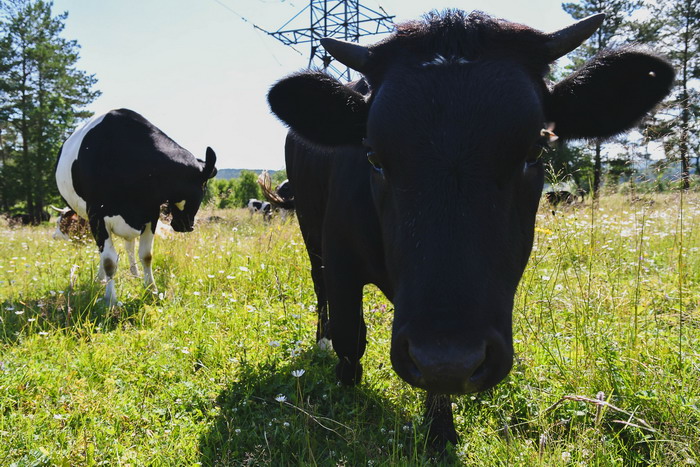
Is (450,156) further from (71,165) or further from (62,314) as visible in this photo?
(71,165)

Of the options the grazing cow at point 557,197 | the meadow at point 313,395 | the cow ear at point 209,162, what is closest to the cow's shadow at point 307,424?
the meadow at point 313,395

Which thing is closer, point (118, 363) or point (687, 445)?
point (687, 445)

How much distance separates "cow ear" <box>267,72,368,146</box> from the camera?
2375 mm

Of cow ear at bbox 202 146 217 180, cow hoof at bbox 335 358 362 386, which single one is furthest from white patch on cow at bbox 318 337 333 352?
cow ear at bbox 202 146 217 180

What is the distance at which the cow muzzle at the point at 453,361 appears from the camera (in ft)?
4.14

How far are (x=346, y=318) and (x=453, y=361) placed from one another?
1.50 m

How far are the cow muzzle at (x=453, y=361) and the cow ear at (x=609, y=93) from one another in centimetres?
139

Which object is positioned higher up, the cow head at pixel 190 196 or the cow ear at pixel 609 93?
the cow ear at pixel 609 93

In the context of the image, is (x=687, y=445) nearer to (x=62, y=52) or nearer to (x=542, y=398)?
(x=542, y=398)

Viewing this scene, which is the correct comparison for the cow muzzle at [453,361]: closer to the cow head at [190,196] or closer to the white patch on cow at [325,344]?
the white patch on cow at [325,344]

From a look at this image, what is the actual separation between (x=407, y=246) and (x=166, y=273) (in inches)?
205

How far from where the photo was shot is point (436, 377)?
4.22 ft

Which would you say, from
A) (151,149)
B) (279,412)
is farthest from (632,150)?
(151,149)

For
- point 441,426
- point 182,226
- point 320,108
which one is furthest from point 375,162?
point 182,226
